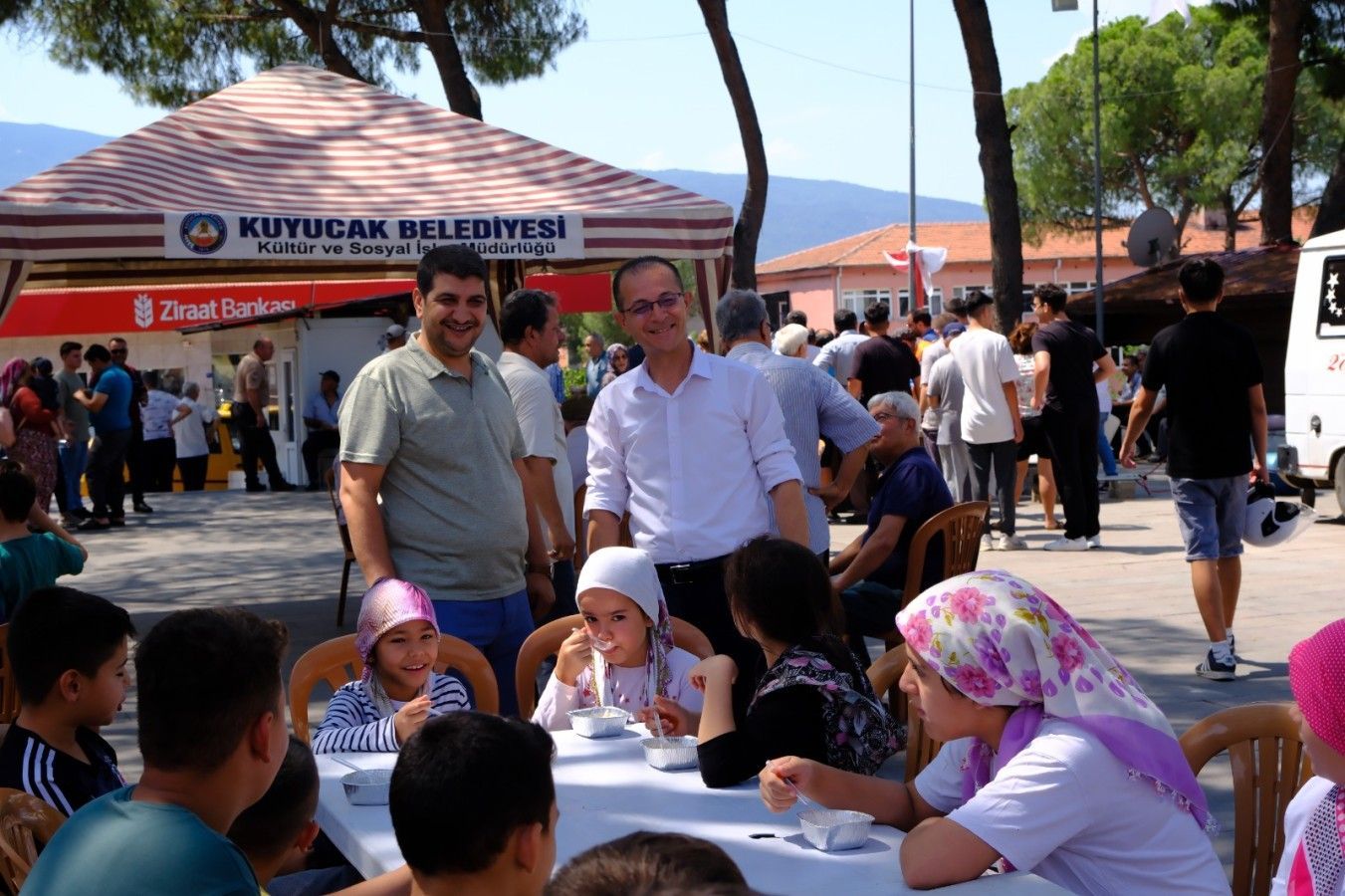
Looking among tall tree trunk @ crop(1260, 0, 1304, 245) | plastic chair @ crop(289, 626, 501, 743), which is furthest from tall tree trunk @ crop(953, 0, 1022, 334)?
plastic chair @ crop(289, 626, 501, 743)

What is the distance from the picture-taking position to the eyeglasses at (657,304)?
466 centimetres

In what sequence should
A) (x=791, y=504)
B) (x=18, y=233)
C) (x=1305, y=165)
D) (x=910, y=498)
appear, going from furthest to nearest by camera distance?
(x=1305, y=165) < (x=18, y=233) < (x=910, y=498) < (x=791, y=504)

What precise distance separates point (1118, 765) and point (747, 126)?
16813mm

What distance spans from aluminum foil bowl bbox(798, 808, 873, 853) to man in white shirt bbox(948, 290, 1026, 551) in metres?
8.41

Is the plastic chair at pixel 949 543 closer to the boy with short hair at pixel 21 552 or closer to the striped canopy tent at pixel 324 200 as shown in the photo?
the striped canopy tent at pixel 324 200

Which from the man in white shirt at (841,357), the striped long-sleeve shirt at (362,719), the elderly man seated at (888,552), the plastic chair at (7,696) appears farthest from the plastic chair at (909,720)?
the man in white shirt at (841,357)

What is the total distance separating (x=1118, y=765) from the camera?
2.62 metres

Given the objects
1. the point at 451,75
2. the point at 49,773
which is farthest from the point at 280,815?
the point at 451,75

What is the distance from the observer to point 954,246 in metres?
82.4

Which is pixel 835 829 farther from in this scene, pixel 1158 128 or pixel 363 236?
pixel 1158 128

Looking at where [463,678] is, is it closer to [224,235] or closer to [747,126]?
[224,235]

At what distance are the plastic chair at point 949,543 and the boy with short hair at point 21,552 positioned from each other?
3183mm

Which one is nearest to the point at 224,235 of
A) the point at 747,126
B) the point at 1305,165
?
the point at 747,126

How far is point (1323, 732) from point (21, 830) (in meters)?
2.26
